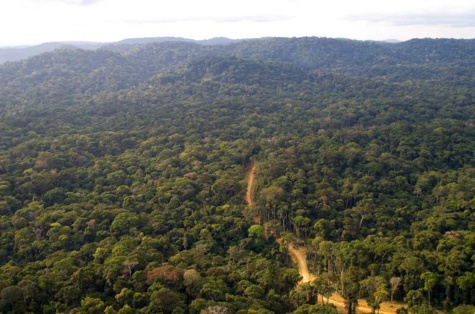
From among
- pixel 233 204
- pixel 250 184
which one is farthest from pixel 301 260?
pixel 250 184

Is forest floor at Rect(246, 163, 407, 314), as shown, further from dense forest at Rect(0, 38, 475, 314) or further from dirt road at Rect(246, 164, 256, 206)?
dense forest at Rect(0, 38, 475, 314)

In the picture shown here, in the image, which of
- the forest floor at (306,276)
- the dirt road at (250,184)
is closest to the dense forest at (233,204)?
the forest floor at (306,276)

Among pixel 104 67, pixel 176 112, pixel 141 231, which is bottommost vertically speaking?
pixel 141 231

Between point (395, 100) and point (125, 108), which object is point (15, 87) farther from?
point (395, 100)

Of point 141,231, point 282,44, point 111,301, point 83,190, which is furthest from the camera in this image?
point 282,44

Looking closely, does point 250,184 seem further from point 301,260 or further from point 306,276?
point 306,276

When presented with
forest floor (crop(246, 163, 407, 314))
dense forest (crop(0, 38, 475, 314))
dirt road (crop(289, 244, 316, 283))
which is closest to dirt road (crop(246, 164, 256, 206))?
forest floor (crop(246, 163, 407, 314))

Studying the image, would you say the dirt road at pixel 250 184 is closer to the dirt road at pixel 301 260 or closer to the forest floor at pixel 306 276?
the forest floor at pixel 306 276

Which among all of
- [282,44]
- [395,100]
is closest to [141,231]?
[395,100]
